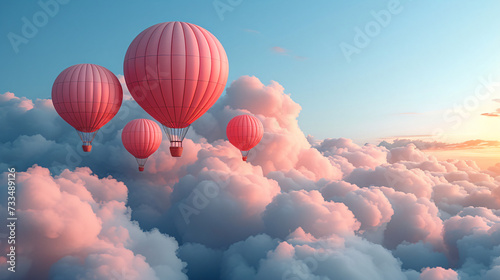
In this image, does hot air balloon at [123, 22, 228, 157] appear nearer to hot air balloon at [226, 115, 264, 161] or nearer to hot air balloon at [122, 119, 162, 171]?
hot air balloon at [122, 119, 162, 171]

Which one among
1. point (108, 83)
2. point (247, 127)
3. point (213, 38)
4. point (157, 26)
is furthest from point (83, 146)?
point (247, 127)

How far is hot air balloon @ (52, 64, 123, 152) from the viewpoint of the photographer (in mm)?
34531

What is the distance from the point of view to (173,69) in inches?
1089

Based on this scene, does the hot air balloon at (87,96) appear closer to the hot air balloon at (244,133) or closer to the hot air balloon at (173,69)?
the hot air balloon at (173,69)

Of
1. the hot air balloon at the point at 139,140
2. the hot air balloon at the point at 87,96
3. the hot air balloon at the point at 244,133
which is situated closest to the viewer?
the hot air balloon at the point at 87,96

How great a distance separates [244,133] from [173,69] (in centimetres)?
3324

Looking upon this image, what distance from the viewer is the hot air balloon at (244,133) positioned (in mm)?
60250

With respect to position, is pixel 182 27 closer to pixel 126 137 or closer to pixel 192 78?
pixel 192 78

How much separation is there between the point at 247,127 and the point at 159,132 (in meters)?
14.9

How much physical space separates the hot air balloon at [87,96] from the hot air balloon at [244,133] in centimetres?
2752

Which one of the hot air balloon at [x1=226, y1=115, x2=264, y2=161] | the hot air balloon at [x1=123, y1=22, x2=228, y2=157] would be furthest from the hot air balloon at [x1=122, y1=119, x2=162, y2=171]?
the hot air balloon at [x1=123, y1=22, x2=228, y2=157]

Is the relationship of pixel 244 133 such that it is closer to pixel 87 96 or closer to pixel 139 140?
pixel 139 140

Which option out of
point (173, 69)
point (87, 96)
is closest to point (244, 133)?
point (87, 96)

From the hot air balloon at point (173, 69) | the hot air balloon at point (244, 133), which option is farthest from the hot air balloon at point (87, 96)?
the hot air balloon at point (244, 133)
